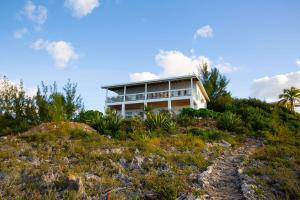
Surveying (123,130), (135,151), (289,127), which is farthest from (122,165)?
(289,127)

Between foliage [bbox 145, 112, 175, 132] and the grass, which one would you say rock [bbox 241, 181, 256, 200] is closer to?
the grass

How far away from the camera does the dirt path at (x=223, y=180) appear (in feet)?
25.6

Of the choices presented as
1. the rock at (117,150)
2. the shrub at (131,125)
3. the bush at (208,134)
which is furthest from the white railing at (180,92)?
the rock at (117,150)

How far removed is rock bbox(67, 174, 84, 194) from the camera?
7.27 metres

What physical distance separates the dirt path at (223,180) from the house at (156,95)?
1750cm

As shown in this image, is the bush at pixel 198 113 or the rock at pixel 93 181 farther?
the bush at pixel 198 113

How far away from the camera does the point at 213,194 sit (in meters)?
7.84

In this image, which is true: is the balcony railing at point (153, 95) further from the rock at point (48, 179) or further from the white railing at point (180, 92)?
the rock at point (48, 179)

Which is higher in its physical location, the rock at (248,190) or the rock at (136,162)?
the rock at (136,162)

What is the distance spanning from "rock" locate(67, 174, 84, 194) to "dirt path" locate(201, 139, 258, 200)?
3.19 meters

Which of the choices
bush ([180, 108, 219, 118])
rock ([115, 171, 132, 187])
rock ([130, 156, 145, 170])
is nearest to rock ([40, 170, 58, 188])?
rock ([115, 171, 132, 187])

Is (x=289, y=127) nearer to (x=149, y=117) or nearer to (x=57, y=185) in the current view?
(x=149, y=117)

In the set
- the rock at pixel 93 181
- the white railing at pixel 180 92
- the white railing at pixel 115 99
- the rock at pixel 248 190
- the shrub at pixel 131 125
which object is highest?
the white railing at pixel 180 92

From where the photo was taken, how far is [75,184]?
7.41m
